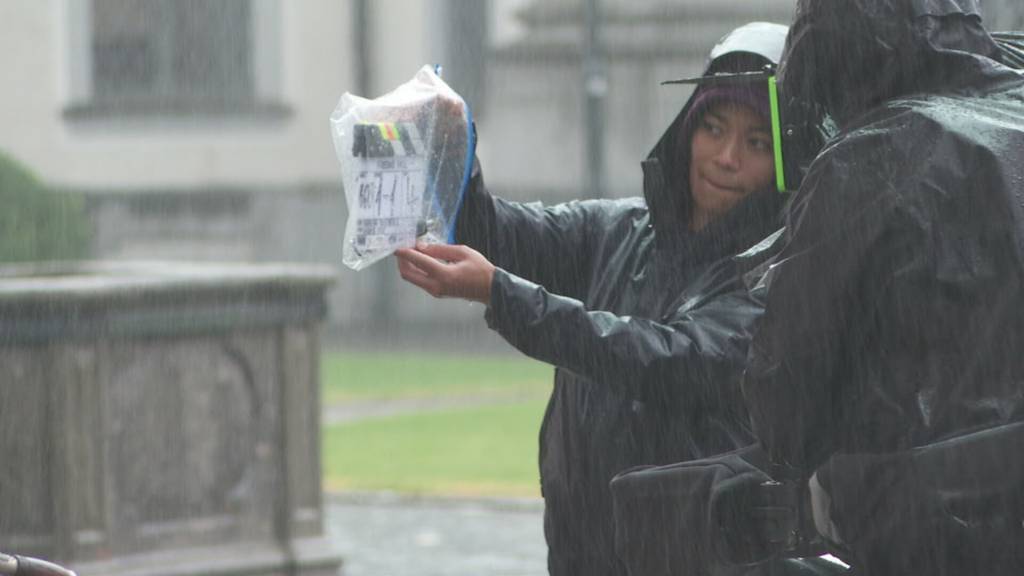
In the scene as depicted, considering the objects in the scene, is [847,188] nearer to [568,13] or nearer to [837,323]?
[837,323]

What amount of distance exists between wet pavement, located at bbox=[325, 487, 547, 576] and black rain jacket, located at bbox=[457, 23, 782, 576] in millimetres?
4386

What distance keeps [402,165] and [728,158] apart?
2.06 ft

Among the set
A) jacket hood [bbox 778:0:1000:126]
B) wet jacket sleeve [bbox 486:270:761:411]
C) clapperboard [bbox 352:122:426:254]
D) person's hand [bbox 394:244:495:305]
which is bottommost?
wet jacket sleeve [bbox 486:270:761:411]

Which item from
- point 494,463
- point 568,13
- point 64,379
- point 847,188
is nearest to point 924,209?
point 847,188

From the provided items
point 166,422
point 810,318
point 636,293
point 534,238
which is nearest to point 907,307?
point 810,318

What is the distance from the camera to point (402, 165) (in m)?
3.80

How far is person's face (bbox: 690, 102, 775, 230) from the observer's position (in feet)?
13.2

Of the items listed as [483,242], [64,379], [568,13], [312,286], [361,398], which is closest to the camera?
[483,242]

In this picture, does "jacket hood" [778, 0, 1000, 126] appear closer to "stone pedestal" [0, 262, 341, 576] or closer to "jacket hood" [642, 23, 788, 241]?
"jacket hood" [642, 23, 788, 241]

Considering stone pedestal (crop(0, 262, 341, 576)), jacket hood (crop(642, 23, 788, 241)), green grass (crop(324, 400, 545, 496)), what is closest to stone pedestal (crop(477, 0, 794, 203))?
green grass (crop(324, 400, 545, 496))

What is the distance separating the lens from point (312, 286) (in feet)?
26.6

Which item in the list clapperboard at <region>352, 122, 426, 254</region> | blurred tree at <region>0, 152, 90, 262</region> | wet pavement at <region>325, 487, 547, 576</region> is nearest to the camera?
clapperboard at <region>352, 122, 426, 254</region>

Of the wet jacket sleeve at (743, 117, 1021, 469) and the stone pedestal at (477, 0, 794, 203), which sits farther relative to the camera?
the stone pedestal at (477, 0, 794, 203)

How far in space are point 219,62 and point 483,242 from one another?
17.6m
